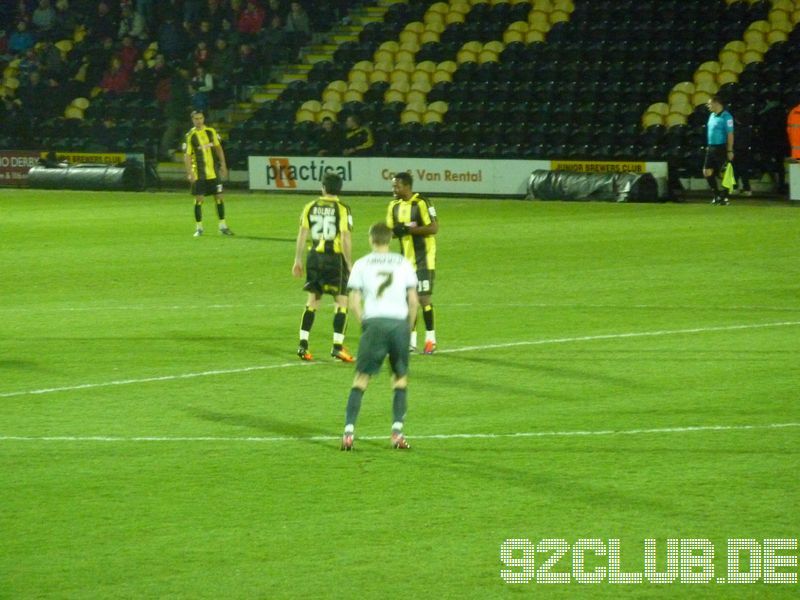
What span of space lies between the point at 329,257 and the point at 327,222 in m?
0.37

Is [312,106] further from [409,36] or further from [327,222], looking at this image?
[327,222]

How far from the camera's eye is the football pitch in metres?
7.85

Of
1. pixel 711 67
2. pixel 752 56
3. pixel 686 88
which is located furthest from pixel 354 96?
pixel 752 56

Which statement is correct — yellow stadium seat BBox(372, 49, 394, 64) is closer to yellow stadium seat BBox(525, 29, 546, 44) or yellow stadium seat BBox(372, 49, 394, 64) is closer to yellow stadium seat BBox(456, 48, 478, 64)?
yellow stadium seat BBox(456, 48, 478, 64)

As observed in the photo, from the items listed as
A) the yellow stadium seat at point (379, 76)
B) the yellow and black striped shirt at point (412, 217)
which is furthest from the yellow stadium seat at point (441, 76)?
the yellow and black striped shirt at point (412, 217)

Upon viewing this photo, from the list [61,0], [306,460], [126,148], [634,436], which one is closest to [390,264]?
[306,460]

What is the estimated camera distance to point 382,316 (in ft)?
33.2

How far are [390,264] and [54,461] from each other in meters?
2.84

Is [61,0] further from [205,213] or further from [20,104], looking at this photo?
[205,213]

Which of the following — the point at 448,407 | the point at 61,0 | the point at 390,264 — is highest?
the point at 61,0

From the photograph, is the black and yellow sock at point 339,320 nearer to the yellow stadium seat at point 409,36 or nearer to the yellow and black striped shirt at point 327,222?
the yellow and black striped shirt at point 327,222

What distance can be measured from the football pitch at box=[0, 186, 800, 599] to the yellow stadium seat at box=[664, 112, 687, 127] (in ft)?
38.0

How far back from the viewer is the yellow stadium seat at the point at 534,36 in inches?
1439

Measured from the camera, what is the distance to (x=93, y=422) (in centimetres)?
1166
